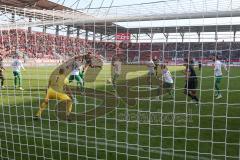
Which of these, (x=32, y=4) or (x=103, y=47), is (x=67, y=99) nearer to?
(x=103, y=47)

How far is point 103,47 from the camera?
7.52 metres

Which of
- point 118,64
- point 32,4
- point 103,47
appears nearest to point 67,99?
point 118,64

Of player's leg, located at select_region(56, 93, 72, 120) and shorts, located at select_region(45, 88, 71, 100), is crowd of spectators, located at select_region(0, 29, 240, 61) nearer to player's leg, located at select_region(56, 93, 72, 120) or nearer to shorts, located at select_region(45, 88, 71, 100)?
shorts, located at select_region(45, 88, 71, 100)

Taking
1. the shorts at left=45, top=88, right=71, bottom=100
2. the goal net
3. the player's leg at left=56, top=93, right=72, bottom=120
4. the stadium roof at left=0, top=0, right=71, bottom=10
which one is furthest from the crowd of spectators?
the stadium roof at left=0, top=0, right=71, bottom=10

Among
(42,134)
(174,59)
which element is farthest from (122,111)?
(174,59)

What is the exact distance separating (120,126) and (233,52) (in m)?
4.51

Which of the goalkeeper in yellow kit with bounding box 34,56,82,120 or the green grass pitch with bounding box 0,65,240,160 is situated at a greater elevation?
the goalkeeper in yellow kit with bounding box 34,56,82,120

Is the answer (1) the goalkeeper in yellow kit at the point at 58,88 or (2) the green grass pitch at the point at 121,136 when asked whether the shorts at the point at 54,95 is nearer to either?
(1) the goalkeeper in yellow kit at the point at 58,88

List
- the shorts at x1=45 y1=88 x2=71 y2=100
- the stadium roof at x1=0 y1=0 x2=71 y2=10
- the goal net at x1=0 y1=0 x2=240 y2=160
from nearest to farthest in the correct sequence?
the goal net at x1=0 y1=0 x2=240 y2=160
the shorts at x1=45 y1=88 x2=71 y2=100
the stadium roof at x1=0 y1=0 x2=71 y2=10

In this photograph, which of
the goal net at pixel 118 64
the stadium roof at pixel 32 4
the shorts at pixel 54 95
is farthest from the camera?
the stadium roof at pixel 32 4

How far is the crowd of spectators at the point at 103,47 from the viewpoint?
6.20 meters

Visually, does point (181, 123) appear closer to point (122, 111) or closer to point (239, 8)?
point (122, 111)

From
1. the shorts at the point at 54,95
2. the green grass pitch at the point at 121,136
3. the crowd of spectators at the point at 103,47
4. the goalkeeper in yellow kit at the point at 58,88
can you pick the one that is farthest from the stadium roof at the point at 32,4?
the crowd of spectators at the point at 103,47

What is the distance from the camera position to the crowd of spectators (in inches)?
244
